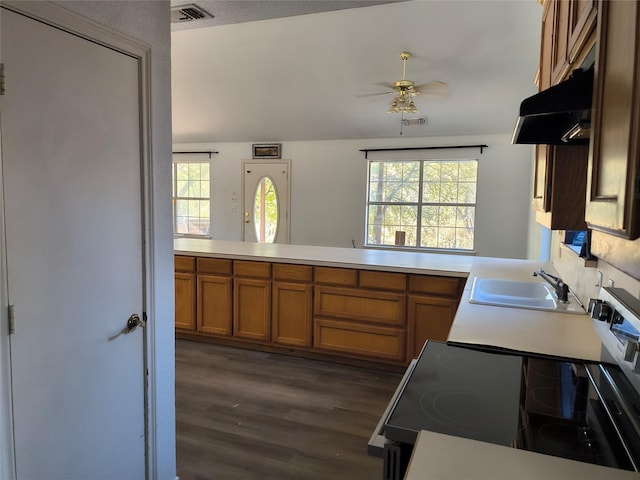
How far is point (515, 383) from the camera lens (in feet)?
4.22

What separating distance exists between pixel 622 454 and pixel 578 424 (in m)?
0.13

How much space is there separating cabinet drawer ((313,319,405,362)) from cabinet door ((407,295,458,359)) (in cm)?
10

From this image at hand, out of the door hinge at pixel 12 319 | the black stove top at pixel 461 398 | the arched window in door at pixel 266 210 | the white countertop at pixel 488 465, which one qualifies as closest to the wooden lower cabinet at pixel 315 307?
the black stove top at pixel 461 398

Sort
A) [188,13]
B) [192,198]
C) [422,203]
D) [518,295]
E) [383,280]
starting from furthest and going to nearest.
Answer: [192,198] → [422,203] → [383,280] → [518,295] → [188,13]

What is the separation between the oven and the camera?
38.2 inches

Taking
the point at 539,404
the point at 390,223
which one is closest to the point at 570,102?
the point at 539,404

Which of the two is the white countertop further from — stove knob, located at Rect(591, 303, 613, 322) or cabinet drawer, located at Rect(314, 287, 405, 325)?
cabinet drawer, located at Rect(314, 287, 405, 325)

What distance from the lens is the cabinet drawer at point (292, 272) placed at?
11.7 ft

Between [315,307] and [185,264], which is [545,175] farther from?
[185,264]

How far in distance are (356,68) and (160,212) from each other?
4.10 metres

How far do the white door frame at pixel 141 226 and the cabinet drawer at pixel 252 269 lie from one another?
1.91m

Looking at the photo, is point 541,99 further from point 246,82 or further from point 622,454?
point 246,82

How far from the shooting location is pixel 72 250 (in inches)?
56.2

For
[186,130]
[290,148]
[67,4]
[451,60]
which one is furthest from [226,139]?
[67,4]
